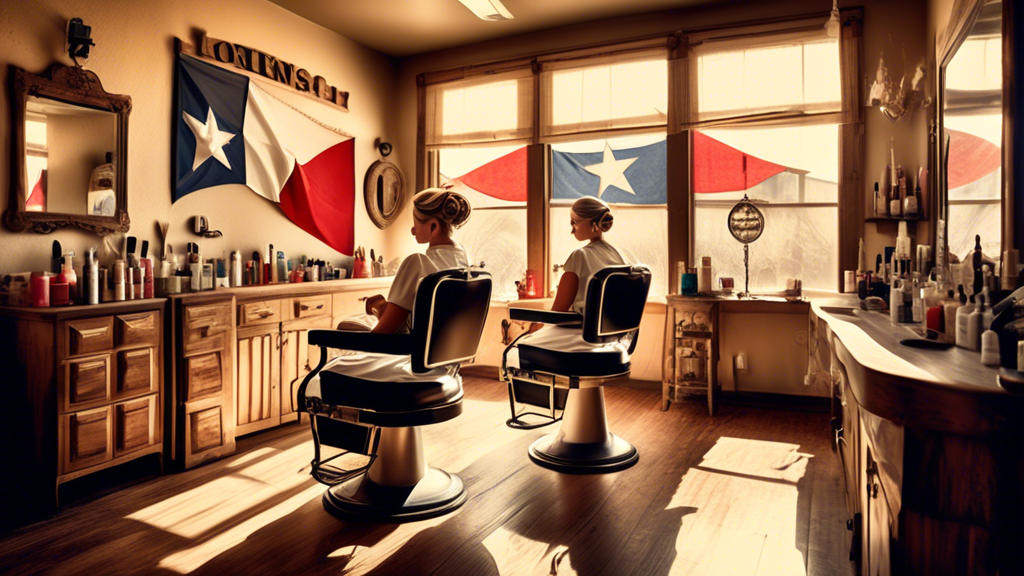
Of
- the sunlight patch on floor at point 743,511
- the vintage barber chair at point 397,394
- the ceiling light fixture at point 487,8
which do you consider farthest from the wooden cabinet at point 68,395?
the ceiling light fixture at point 487,8

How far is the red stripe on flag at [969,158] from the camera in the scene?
2.25m

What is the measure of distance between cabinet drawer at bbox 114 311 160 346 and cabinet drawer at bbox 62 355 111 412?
4.7 inches

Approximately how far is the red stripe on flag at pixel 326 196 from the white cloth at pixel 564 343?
2325 mm

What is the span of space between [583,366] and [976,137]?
73.8 inches

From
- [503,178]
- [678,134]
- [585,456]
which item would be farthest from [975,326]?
[503,178]

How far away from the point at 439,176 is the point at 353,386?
3.62 metres

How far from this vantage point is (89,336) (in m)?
2.76

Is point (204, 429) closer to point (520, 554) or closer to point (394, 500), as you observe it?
point (394, 500)

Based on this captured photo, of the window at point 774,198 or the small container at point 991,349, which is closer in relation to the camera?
the small container at point 991,349

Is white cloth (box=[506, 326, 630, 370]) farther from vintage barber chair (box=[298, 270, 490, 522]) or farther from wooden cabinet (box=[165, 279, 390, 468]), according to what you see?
wooden cabinet (box=[165, 279, 390, 468])

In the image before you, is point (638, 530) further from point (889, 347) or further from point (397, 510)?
point (889, 347)

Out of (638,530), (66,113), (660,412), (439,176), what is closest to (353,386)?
(638,530)

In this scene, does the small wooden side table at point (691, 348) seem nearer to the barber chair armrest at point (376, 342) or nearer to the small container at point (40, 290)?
the barber chair armrest at point (376, 342)

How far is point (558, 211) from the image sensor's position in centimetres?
522
